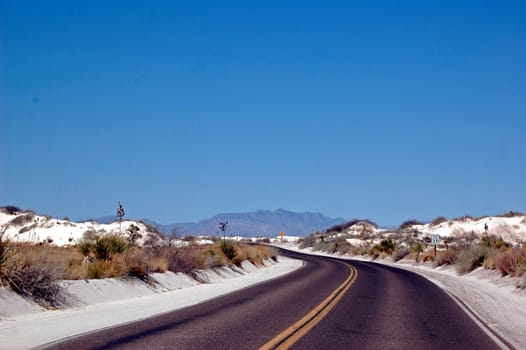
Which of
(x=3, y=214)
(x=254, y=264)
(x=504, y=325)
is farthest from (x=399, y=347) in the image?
(x=3, y=214)

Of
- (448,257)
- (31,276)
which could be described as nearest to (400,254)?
(448,257)

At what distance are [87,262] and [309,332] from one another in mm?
10609

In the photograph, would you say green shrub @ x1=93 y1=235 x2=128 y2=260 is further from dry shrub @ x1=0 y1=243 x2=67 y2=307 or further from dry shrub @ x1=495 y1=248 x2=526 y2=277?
dry shrub @ x1=495 y1=248 x2=526 y2=277

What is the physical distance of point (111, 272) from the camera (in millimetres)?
20109

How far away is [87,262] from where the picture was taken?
20594 mm

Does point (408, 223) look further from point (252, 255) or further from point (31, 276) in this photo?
point (31, 276)

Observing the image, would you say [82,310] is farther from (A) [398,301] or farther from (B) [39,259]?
(A) [398,301]

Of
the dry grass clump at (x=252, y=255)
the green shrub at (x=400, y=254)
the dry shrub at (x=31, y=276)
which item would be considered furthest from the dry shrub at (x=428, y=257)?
the dry shrub at (x=31, y=276)

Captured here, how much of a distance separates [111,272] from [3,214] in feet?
147

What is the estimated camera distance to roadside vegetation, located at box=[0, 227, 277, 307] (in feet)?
49.3

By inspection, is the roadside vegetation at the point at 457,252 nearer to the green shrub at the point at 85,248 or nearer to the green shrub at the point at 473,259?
the green shrub at the point at 473,259

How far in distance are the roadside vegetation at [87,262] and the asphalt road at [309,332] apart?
3252 mm

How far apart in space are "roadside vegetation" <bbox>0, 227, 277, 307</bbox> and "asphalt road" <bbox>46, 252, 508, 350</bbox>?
325 centimetres

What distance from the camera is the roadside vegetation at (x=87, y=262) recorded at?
15035mm
